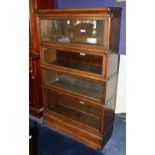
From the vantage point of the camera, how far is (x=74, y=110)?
238 cm

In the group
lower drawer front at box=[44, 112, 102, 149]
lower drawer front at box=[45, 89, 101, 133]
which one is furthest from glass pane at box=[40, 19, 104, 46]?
lower drawer front at box=[44, 112, 102, 149]

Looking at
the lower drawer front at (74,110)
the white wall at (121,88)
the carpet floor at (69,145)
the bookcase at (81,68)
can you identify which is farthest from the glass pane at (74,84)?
the carpet floor at (69,145)

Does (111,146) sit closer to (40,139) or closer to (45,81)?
(40,139)

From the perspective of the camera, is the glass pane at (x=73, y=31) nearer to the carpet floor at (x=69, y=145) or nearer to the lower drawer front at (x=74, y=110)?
the lower drawer front at (x=74, y=110)

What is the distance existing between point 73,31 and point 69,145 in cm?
126

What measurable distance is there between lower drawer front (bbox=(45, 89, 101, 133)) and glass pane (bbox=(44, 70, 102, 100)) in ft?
0.37

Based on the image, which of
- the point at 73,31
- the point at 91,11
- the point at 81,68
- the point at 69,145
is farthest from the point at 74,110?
the point at 91,11

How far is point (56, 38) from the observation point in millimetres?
2178

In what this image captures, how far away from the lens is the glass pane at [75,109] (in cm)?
219

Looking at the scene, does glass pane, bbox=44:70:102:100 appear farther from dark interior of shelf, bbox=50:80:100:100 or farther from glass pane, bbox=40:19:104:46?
glass pane, bbox=40:19:104:46

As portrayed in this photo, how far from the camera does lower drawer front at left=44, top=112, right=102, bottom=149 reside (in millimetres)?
2027
